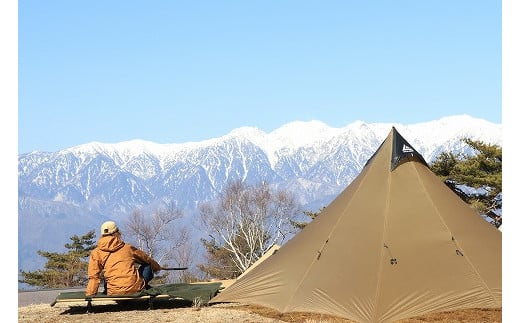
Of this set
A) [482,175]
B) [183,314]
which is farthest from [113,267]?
[482,175]

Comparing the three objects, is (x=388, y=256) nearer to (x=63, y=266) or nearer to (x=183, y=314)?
(x=183, y=314)

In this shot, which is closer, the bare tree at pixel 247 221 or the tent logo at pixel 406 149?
the tent logo at pixel 406 149

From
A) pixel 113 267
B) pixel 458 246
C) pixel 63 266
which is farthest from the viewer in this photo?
pixel 63 266

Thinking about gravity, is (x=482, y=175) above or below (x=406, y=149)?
above

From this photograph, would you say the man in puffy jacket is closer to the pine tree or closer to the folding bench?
the folding bench

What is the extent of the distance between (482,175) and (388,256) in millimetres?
21969

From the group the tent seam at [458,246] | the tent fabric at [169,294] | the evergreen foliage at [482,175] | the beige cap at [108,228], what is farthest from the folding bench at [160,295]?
the evergreen foliage at [482,175]

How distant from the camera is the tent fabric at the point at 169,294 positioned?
11.3 metres

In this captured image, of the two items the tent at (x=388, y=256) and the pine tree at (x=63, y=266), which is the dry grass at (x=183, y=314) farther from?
the pine tree at (x=63, y=266)

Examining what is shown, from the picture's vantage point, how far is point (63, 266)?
50062 mm

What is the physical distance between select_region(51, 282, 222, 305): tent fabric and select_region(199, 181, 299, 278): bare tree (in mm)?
40451

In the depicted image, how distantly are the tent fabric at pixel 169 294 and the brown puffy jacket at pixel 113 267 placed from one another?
0.14m

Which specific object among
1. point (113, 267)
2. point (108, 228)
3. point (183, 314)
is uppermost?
point (108, 228)
